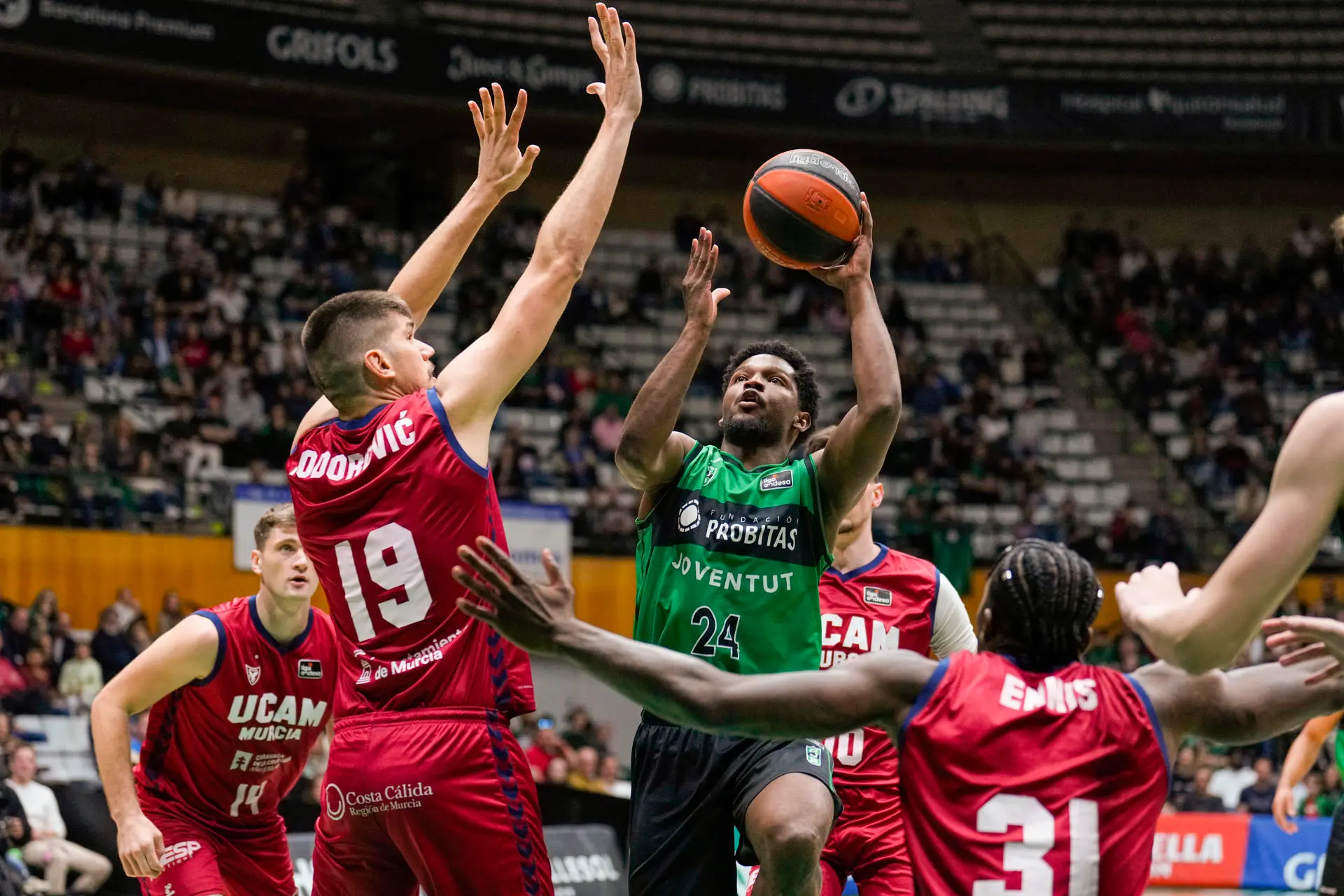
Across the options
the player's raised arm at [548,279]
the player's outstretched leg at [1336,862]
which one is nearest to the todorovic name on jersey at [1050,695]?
the player's raised arm at [548,279]

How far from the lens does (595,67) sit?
23.5 meters

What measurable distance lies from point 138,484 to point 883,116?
13.0 metres

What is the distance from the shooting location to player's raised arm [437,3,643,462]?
4664 millimetres

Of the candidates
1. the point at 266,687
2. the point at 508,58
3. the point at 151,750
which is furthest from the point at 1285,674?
the point at 508,58

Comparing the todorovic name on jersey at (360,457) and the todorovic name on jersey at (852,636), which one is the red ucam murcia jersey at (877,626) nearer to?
the todorovic name on jersey at (852,636)

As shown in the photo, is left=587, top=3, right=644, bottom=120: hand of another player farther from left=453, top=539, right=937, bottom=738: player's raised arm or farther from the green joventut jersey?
left=453, top=539, right=937, bottom=738: player's raised arm

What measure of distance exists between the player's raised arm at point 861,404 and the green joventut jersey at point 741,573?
8cm

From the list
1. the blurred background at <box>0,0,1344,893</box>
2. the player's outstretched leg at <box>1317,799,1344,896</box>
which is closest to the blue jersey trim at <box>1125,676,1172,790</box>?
the player's outstretched leg at <box>1317,799,1344,896</box>

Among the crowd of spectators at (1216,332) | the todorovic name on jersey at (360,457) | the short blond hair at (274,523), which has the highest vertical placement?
the crowd of spectators at (1216,332)

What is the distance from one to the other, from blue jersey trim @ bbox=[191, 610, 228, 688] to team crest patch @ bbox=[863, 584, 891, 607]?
100 inches

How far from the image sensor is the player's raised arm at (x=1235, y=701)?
3.62 metres

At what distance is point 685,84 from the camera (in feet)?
78.5

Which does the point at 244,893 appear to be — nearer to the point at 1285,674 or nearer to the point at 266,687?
the point at 266,687

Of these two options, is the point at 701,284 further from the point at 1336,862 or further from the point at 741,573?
the point at 1336,862
